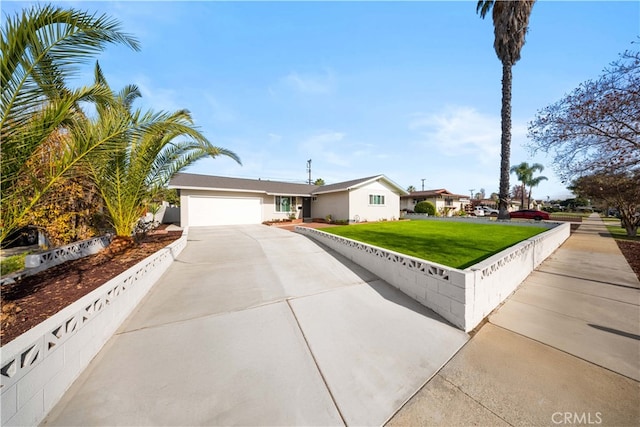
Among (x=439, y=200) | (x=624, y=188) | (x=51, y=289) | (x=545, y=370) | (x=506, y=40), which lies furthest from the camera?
(x=439, y=200)

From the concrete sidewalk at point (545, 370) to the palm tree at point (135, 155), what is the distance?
244 inches

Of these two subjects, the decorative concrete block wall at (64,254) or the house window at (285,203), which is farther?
the house window at (285,203)

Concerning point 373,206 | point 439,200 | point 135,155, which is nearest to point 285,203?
point 373,206

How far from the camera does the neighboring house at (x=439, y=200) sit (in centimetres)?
2869

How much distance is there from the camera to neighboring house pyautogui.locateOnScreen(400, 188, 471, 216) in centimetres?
2869

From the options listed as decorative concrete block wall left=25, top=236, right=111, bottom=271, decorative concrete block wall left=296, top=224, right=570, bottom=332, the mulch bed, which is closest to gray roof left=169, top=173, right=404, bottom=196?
decorative concrete block wall left=25, top=236, right=111, bottom=271

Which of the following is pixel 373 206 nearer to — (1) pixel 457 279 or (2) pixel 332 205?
(2) pixel 332 205

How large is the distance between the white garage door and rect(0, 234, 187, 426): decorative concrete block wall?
44.5 ft

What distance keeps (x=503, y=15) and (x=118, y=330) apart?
2448 cm

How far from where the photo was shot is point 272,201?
19.1m

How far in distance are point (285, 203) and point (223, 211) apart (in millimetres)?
5282

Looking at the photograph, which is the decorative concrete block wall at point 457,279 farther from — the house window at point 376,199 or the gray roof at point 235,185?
the house window at point 376,199

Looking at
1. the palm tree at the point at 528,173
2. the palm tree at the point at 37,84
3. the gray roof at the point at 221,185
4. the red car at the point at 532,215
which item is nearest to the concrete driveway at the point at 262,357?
the palm tree at the point at 37,84

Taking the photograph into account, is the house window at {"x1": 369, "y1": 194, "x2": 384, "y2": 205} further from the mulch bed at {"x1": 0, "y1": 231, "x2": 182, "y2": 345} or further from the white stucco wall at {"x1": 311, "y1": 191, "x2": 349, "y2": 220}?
the mulch bed at {"x1": 0, "y1": 231, "x2": 182, "y2": 345}
